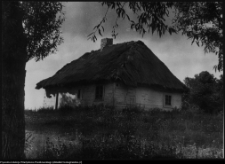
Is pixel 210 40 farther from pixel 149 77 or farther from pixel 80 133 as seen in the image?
pixel 80 133

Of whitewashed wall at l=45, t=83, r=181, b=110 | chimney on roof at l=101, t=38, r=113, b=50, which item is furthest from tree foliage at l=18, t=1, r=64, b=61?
whitewashed wall at l=45, t=83, r=181, b=110

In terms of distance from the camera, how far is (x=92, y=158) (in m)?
5.35

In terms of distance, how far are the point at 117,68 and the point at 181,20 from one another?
2.01 meters

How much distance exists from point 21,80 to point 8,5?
1552 mm

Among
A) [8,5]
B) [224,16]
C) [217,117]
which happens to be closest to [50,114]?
[8,5]

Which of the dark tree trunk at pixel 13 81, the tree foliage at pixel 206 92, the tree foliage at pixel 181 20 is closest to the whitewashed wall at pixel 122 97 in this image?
the tree foliage at pixel 206 92

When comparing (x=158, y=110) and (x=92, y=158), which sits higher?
(x=158, y=110)

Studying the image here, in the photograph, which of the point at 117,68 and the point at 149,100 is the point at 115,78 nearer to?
the point at 117,68

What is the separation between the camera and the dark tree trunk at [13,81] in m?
5.24

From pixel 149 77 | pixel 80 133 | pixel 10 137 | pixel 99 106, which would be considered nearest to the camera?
pixel 10 137

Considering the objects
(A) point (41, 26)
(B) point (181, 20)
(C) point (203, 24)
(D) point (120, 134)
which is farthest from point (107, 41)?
(C) point (203, 24)

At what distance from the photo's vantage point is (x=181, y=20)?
20.3ft

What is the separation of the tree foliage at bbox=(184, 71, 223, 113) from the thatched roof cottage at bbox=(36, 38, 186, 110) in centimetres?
36

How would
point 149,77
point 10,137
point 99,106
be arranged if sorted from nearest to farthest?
point 10,137
point 99,106
point 149,77
